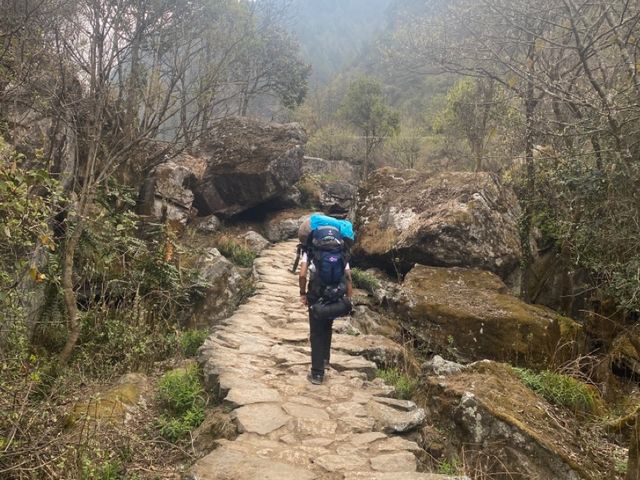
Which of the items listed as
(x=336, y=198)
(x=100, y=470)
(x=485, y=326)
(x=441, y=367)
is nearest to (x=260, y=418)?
(x=100, y=470)

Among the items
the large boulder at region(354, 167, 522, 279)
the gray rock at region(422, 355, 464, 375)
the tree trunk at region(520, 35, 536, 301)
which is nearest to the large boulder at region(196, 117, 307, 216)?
the large boulder at region(354, 167, 522, 279)

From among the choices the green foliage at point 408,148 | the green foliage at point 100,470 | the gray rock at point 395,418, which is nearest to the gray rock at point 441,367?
the gray rock at point 395,418

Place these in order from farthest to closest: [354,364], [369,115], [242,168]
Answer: [369,115], [242,168], [354,364]

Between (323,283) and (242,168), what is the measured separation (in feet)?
32.1

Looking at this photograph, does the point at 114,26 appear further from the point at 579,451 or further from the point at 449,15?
the point at 449,15

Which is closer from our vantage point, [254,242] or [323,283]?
[323,283]

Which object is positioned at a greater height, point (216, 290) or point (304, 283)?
point (304, 283)

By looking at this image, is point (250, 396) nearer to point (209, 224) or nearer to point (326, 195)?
point (209, 224)

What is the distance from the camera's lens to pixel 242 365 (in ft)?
16.9

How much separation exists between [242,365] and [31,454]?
2340mm

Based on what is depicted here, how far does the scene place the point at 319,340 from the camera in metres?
4.78

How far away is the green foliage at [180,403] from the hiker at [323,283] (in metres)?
1.13

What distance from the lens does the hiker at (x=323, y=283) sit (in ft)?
15.2

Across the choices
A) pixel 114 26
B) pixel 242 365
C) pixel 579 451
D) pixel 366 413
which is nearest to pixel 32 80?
pixel 114 26
